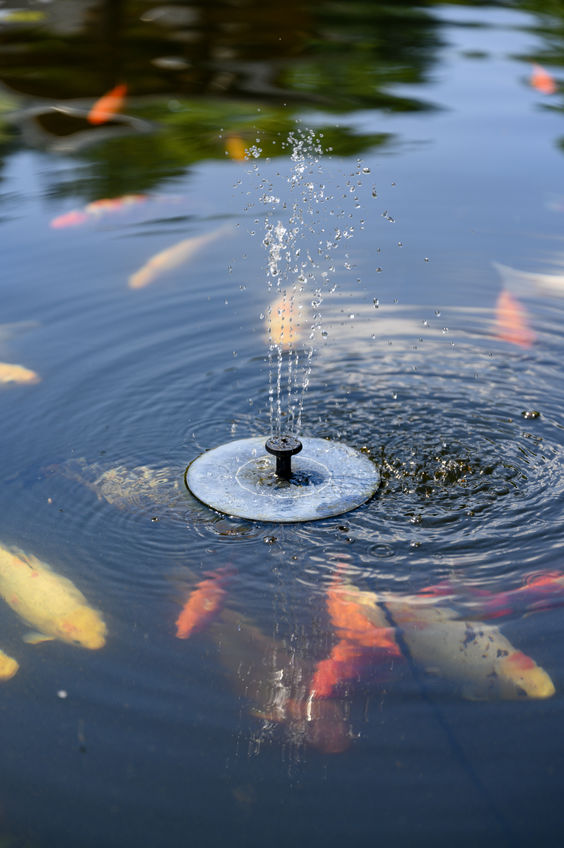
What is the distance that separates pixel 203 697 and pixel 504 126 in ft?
32.9

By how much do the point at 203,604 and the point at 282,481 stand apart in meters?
1.18

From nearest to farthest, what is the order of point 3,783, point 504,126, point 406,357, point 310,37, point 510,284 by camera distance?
point 3,783 → point 406,357 → point 510,284 → point 504,126 → point 310,37

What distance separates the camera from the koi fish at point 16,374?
6.60 m

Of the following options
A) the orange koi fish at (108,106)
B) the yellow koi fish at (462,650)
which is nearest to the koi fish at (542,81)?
the orange koi fish at (108,106)

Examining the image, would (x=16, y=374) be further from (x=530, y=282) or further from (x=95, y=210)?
(x=530, y=282)

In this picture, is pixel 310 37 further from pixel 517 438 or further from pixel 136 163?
pixel 517 438

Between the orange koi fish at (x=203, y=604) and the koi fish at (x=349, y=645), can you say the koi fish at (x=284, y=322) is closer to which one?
the orange koi fish at (x=203, y=604)

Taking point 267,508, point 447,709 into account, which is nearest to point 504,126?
point 267,508

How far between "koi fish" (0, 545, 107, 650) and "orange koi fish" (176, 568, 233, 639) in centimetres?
37

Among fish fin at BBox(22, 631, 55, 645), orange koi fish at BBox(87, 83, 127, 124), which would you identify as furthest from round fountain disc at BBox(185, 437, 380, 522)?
orange koi fish at BBox(87, 83, 127, 124)

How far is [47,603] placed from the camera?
15.1ft

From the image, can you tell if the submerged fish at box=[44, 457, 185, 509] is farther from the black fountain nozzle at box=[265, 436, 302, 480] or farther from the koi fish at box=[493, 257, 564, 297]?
the koi fish at box=[493, 257, 564, 297]

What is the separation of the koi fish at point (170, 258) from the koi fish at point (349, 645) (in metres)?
4.25

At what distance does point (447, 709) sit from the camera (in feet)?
13.0
